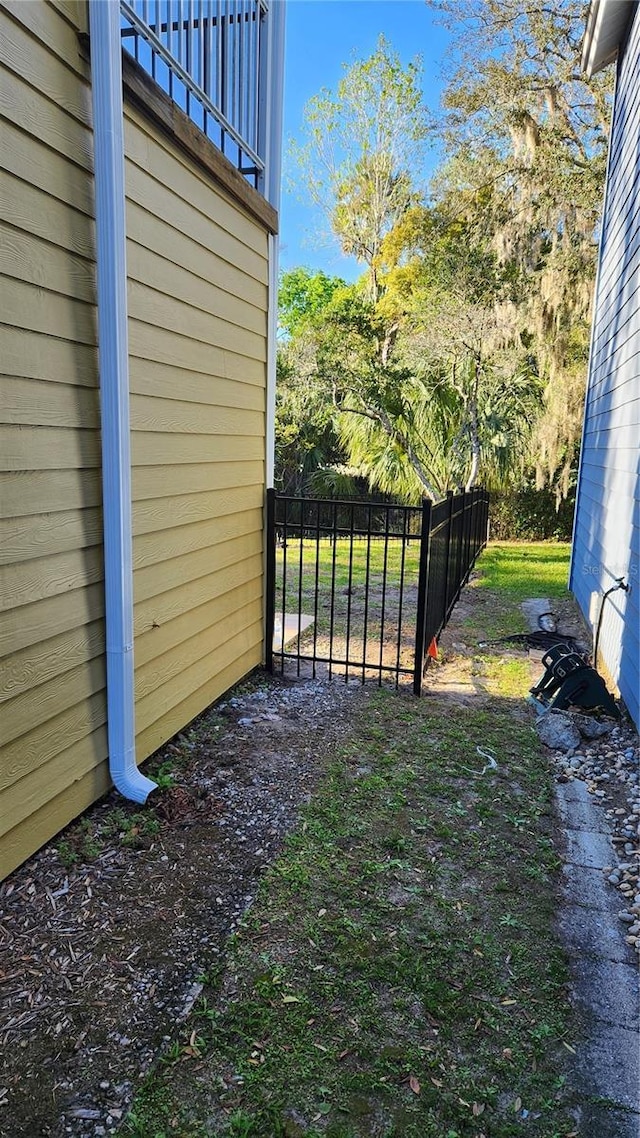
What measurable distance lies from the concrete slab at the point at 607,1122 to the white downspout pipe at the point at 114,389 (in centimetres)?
175

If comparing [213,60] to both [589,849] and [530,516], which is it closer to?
[589,849]

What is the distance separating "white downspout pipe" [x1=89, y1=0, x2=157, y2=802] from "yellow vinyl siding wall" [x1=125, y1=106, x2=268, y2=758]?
203mm

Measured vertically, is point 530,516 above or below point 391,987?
above

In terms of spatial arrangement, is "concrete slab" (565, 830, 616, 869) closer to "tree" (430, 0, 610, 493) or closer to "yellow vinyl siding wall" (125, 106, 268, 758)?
"yellow vinyl siding wall" (125, 106, 268, 758)

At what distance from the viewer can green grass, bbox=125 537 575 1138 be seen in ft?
4.70

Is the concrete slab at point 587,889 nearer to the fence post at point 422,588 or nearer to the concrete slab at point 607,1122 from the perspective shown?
the concrete slab at point 607,1122

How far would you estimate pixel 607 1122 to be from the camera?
4.64 feet

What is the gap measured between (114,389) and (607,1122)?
2.47m

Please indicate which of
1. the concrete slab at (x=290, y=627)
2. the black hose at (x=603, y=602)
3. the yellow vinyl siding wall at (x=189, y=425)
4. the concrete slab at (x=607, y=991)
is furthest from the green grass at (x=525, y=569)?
the concrete slab at (x=607, y=991)

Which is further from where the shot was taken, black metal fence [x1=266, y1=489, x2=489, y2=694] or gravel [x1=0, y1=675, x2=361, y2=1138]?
black metal fence [x1=266, y1=489, x2=489, y2=694]

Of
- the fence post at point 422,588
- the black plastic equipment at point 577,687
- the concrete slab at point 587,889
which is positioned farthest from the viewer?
the fence post at point 422,588

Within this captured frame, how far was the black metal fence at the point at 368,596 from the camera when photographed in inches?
157

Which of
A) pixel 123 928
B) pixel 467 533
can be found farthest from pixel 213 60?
pixel 467 533

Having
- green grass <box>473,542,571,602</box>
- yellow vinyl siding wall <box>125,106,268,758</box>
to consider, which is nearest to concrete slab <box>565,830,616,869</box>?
yellow vinyl siding wall <box>125,106,268,758</box>
